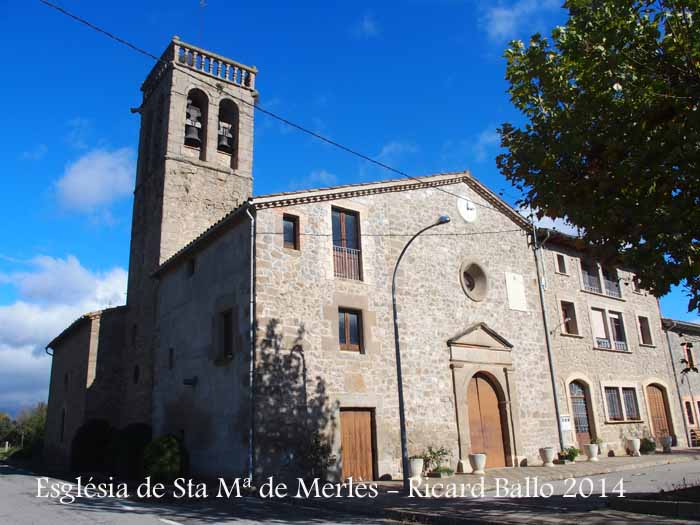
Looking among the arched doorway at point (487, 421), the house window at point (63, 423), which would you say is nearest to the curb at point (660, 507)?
the arched doorway at point (487, 421)

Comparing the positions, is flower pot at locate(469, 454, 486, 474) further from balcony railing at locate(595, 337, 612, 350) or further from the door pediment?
balcony railing at locate(595, 337, 612, 350)

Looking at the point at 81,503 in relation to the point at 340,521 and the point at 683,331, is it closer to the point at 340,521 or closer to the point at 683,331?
the point at 340,521

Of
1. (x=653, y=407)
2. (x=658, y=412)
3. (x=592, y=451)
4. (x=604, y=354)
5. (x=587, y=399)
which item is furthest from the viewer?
(x=658, y=412)

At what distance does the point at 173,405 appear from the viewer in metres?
16.8

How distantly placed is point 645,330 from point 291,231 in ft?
58.0

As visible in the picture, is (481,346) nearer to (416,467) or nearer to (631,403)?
(416,467)

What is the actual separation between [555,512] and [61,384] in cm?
2348

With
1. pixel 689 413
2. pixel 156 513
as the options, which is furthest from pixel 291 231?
pixel 689 413

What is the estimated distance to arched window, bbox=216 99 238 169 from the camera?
23.0 meters

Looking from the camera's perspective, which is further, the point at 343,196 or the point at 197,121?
the point at 197,121

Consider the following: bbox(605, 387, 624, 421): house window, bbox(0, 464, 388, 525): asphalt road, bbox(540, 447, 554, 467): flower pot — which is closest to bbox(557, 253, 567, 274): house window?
bbox(605, 387, 624, 421): house window

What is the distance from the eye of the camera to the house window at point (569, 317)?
21.2 metres

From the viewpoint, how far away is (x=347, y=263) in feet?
50.6

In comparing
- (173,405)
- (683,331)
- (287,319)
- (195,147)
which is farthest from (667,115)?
(683,331)
